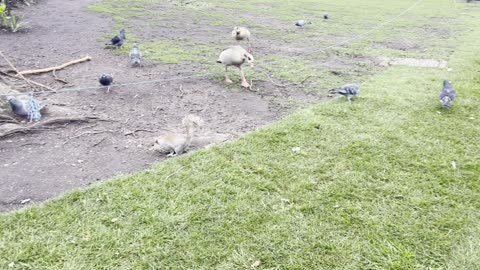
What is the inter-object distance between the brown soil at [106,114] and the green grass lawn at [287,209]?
23cm

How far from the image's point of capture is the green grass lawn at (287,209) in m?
1.88

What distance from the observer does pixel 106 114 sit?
343cm

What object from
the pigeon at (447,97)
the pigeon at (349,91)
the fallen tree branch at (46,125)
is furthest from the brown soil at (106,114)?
the pigeon at (447,97)

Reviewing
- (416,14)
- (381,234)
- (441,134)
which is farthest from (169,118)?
(416,14)

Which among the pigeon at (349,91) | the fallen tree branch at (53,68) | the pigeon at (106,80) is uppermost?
the pigeon at (349,91)

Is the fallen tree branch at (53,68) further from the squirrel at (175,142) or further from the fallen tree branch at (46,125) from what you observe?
the squirrel at (175,142)

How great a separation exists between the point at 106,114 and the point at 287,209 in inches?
78.8

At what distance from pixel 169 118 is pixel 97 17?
5570mm

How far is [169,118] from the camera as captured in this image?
3410 millimetres

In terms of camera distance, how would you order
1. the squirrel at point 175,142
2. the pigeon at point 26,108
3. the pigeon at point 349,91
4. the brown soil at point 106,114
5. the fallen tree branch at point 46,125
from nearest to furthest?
the brown soil at point 106,114 → the squirrel at point 175,142 → the fallen tree branch at point 46,125 → the pigeon at point 26,108 → the pigeon at point 349,91

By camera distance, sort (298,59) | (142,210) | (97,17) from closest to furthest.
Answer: (142,210) < (298,59) < (97,17)

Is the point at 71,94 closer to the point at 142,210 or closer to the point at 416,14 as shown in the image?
the point at 142,210

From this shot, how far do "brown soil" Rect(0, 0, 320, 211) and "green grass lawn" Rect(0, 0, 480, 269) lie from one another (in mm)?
230

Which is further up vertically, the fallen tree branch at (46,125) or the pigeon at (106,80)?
the pigeon at (106,80)
